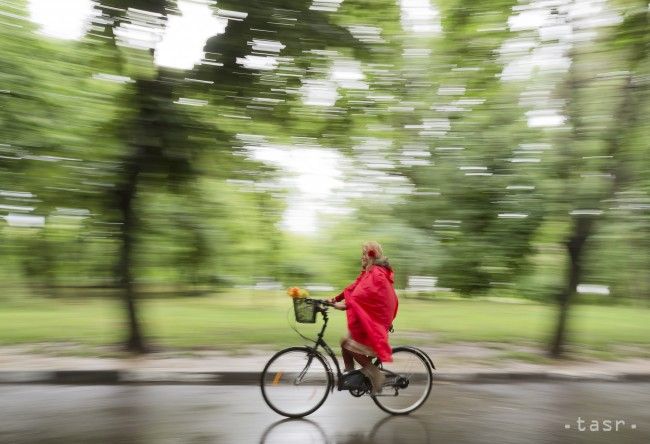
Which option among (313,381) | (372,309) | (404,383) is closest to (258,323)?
(313,381)

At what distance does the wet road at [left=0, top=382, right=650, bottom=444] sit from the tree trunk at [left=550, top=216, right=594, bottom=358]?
310 cm

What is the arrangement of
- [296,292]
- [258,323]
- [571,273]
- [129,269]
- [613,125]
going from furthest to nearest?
[258,323] → [571,273] → [613,125] → [129,269] → [296,292]

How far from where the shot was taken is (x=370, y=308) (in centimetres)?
601

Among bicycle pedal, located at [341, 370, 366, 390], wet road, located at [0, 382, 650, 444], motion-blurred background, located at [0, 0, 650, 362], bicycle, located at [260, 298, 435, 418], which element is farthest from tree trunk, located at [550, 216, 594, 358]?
bicycle pedal, located at [341, 370, 366, 390]

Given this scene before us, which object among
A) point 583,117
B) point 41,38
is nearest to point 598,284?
point 583,117

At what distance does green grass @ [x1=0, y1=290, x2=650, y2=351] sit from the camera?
1240 cm

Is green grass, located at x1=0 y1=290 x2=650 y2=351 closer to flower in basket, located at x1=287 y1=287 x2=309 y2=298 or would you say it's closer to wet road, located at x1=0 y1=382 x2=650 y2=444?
wet road, located at x1=0 y1=382 x2=650 y2=444

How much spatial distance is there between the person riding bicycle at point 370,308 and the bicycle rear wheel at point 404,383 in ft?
1.18

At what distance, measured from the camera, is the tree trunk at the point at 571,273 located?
1095 cm

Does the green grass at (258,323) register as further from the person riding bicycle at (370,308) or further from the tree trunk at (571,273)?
the person riding bicycle at (370,308)

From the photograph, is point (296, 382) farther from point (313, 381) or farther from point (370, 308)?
point (370, 308)

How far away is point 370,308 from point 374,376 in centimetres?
81

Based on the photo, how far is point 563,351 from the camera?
1111cm

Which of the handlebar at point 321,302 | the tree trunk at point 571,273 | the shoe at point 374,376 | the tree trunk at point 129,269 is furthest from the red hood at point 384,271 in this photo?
the tree trunk at point 571,273
